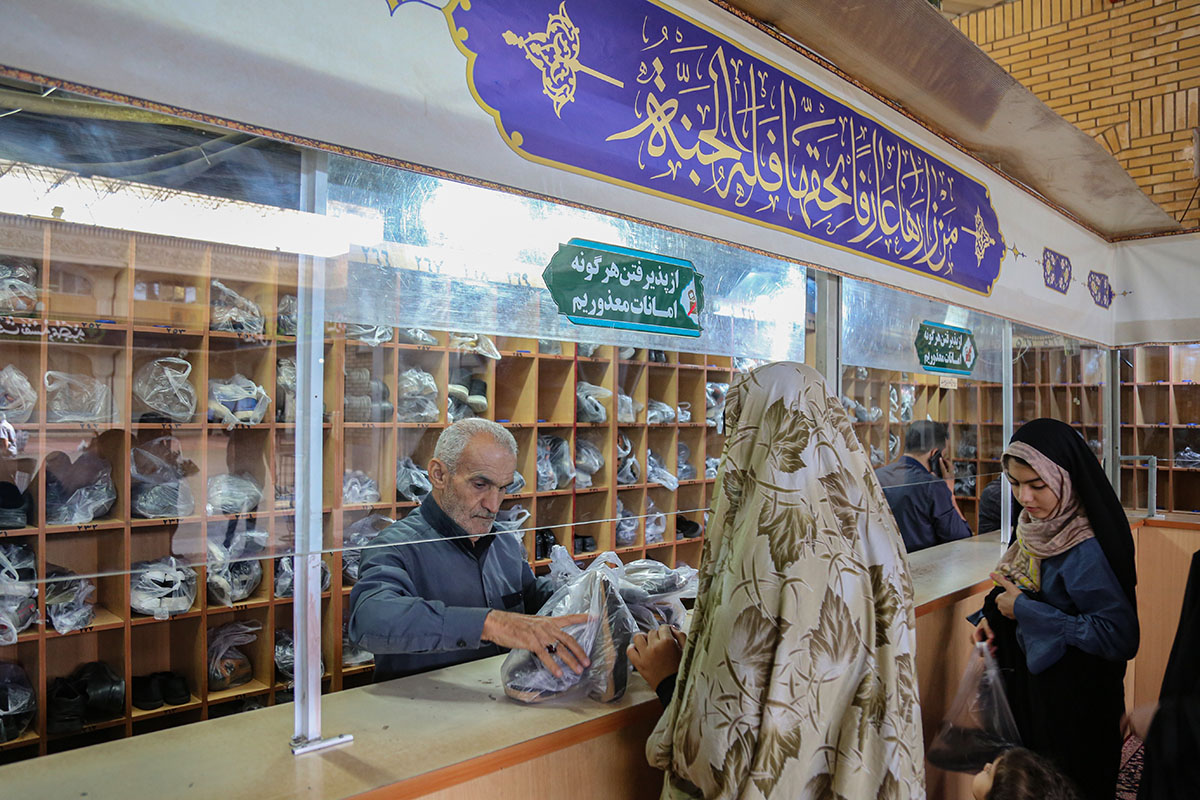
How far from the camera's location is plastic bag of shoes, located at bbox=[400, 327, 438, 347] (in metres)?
1.45

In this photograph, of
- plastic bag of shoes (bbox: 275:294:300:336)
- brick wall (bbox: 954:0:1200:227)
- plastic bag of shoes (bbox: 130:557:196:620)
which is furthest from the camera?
brick wall (bbox: 954:0:1200:227)

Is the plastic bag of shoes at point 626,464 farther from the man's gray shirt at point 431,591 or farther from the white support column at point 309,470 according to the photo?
the white support column at point 309,470

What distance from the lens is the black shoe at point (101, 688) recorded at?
105 inches

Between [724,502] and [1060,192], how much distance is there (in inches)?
148

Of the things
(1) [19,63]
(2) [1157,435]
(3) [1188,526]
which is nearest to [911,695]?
(1) [19,63]

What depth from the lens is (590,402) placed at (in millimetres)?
2129

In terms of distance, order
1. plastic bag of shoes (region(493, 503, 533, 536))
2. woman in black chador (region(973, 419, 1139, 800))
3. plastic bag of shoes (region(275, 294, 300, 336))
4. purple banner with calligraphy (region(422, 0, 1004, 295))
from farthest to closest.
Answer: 1. woman in black chador (region(973, 419, 1139, 800))
2. plastic bag of shoes (region(493, 503, 533, 536))
3. purple banner with calligraphy (region(422, 0, 1004, 295))
4. plastic bag of shoes (region(275, 294, 300, 336))

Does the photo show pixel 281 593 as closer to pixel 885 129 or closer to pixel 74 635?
pixel 74 635

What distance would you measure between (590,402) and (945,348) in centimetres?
221

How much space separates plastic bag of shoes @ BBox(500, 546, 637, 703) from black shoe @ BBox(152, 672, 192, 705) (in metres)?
2.14

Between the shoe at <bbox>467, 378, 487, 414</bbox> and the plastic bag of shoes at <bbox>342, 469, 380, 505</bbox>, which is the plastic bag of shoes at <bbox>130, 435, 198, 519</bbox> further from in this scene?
the shoe at <bbox>467, 378, 487, 414</bbox>

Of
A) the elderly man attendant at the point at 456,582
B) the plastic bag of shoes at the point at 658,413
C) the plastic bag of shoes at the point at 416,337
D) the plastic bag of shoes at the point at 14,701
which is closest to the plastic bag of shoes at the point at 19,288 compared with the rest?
the plastic bag of shoes at the point at 416,337

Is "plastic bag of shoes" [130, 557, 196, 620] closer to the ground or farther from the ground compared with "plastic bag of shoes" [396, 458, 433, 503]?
closer to the ground

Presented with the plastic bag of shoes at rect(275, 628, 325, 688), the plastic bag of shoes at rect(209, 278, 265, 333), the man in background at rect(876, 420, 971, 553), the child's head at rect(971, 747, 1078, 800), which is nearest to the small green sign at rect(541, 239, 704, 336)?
the plastic bag of shoes at rect(209, 278, 265, 333)
